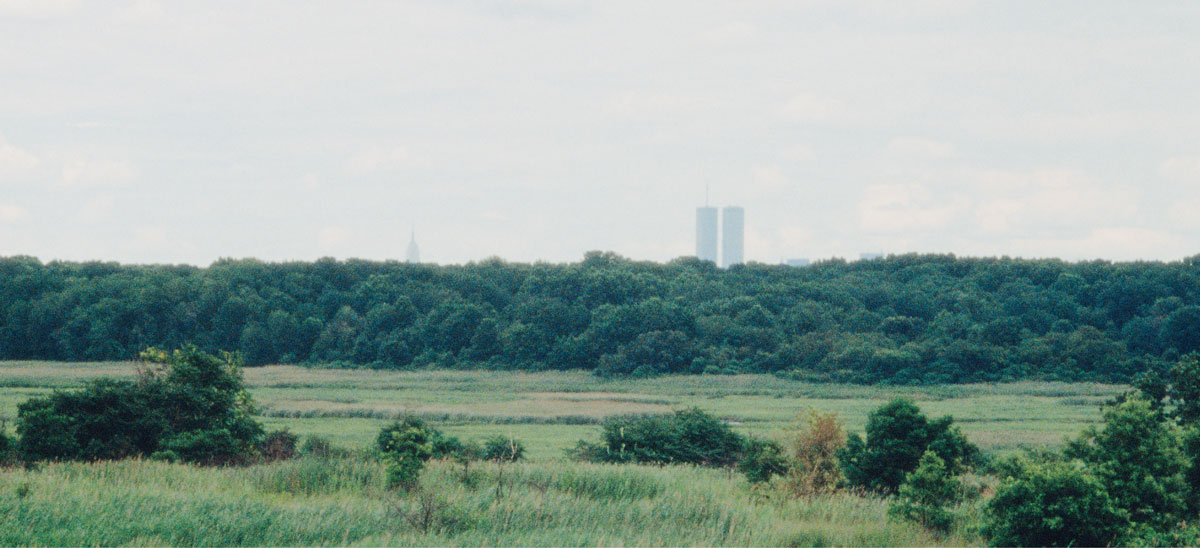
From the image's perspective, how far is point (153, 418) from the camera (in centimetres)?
2703

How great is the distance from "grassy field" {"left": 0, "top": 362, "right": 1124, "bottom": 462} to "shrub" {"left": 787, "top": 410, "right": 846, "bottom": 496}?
1264 cm

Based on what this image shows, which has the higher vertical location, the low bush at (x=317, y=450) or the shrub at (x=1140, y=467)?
the shrub at (x=1140, y=467)

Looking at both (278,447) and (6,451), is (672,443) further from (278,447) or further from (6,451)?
(6,451)

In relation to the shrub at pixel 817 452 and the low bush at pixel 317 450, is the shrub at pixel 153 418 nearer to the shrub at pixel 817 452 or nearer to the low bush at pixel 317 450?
the low bush at pixel 317 450

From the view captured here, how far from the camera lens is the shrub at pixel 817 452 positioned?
24.9 m

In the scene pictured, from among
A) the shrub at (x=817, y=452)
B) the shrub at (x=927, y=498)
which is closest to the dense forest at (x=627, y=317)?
the shrub at (x=817, y=452)

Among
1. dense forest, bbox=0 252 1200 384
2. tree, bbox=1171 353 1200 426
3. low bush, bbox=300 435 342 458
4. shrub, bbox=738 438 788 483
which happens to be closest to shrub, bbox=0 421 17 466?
low bush, bbox=300 435 342 458

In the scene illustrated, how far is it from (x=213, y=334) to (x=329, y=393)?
1387 inches

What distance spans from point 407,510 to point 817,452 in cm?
1223

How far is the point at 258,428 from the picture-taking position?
29.3m

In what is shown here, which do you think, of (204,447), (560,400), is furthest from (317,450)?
(560,400)

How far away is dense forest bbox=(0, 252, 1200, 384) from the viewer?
3381 inches

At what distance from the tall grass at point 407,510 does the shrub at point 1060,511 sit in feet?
7.05

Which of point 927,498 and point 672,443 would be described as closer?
point 927,498
